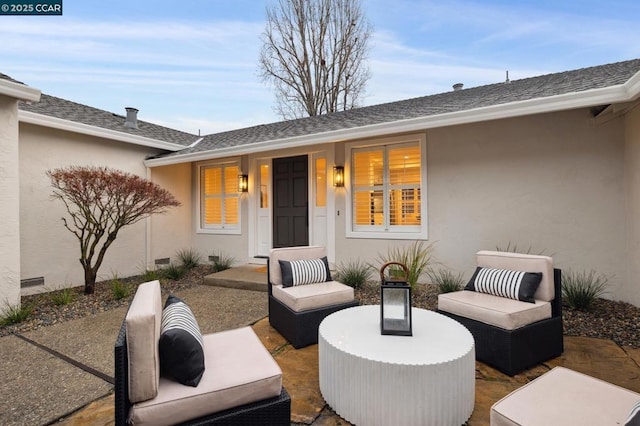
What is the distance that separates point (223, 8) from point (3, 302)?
6.86 metres

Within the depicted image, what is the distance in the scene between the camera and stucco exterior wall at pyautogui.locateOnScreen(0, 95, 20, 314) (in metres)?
3.97

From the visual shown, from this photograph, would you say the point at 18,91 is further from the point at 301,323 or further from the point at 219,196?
the point at 301,323

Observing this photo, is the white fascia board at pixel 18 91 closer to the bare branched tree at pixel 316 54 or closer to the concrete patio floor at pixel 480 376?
the concrete patio floor at pixel 480 376

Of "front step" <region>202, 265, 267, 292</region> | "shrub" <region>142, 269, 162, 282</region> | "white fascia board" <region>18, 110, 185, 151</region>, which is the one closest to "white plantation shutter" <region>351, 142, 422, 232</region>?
"front step" <region>202, 265, 267, 292</region>

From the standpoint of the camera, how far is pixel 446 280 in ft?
15.4

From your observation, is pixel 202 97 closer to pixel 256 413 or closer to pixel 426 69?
pixel 426 69

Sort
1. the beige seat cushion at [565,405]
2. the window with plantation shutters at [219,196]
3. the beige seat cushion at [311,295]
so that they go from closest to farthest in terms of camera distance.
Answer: the beige seat cushion at [565,405] < the beige seat cushion at [311,295] < the window with plantation shutters at [219,196]

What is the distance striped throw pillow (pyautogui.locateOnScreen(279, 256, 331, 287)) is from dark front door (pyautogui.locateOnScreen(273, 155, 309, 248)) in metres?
2.73

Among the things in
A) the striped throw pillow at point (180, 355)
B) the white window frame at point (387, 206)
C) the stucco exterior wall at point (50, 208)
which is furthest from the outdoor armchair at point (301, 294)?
the stucco exterior wall at point (50, 208)

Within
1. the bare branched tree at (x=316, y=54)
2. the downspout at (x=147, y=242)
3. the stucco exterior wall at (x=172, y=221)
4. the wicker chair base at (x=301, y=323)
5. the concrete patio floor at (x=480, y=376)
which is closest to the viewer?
the concrete patio floor at (x=480, y=376)

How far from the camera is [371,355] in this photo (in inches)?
74.5

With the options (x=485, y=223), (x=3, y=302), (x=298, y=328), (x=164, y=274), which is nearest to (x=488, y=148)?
(x=485, y=223)

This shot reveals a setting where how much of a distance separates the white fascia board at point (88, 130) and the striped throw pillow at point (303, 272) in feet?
16.2

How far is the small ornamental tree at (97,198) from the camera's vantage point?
4.77m
